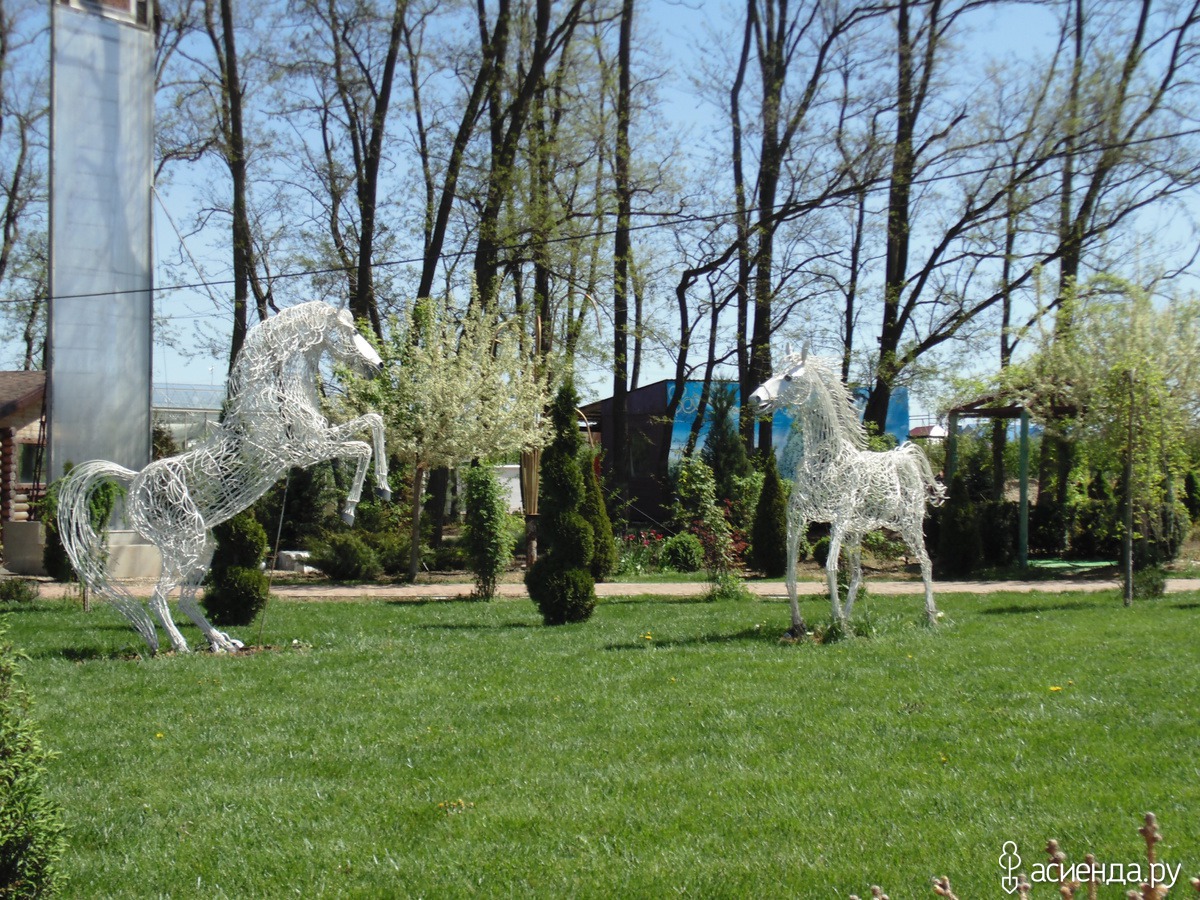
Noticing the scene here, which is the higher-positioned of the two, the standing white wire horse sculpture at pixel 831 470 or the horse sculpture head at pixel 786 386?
the horse sculpture head at pixel 786 386

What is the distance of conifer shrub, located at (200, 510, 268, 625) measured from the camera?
12141 mm

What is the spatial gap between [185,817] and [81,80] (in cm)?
1817

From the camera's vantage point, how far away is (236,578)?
1210 centimetres

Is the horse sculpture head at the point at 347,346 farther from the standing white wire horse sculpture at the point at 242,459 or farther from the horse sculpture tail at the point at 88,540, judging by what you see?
the horse sculpture tail at the point at 88,540

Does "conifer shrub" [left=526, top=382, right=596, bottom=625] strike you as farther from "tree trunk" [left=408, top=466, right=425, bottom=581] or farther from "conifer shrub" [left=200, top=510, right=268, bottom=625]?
"tree trunk" [left=408, top=466, right=425, bottom=581]

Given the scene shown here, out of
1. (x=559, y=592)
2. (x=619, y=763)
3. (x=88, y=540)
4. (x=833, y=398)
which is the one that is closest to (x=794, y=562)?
(x=833, y=398)

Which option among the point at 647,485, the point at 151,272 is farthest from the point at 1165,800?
the point at 647,485

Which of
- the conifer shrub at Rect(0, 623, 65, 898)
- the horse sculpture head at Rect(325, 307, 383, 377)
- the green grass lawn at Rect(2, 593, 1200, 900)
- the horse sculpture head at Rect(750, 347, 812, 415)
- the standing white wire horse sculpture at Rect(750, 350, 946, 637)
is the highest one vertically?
the horse sculpture head at Rect(325, 307, 383, 377)

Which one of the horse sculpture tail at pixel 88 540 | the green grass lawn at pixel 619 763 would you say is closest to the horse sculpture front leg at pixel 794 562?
the green grass lawn at pixel 619 763

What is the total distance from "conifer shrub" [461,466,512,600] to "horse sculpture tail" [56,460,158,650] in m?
6.07

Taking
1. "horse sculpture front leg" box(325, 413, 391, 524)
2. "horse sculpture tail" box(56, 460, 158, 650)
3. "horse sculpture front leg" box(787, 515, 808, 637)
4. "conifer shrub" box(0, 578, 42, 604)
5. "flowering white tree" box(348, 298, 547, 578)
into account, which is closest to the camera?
"horse sculpture front leg" box(325, 413, 391, 524)

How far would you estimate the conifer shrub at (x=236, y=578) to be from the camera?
39.8 ft

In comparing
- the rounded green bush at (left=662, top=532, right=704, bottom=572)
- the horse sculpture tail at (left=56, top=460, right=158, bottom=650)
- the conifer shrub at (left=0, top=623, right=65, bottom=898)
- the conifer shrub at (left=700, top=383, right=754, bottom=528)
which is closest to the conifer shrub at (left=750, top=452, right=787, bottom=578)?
the rounded green bush at (left=662, top=532, right=704, bottom=572)

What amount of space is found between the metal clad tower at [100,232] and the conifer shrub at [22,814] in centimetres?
1687
